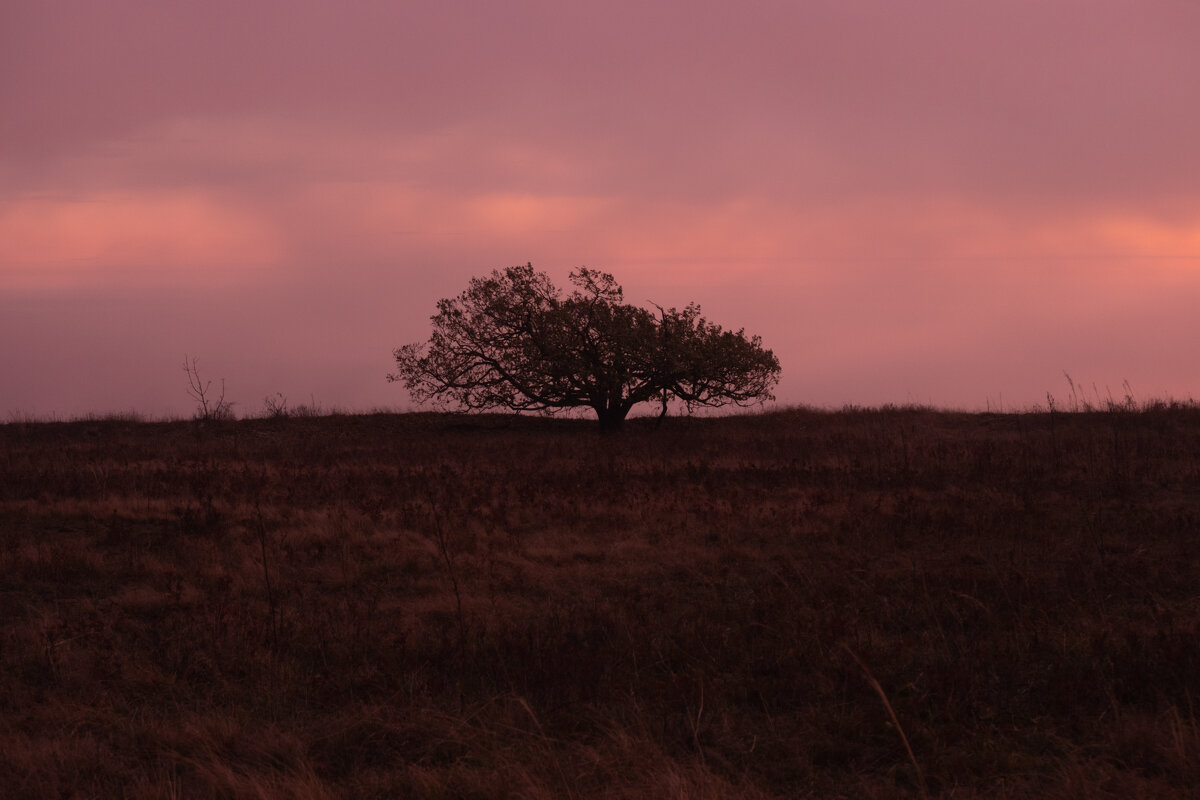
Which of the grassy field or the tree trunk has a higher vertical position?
the tree trunk

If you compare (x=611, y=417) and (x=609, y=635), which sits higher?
(x=611, y=417)

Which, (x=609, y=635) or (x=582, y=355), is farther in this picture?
(x=582, y=355)

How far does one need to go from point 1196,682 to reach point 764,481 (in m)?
9.28

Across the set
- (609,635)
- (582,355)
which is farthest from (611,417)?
(609,635)

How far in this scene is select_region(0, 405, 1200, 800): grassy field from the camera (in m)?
4.95

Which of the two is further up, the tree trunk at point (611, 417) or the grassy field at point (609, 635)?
the tree trunk at point (611, 417)

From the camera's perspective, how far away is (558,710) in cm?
573

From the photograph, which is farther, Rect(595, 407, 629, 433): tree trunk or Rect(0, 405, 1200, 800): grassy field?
Rect(595, 407, 629, 433): tree trunk

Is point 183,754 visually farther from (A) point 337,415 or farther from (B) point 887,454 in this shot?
(A) point 337,415

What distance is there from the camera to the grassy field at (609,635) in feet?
16.2

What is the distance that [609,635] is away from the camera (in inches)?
286

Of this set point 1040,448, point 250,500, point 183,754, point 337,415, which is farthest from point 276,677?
point 337,415

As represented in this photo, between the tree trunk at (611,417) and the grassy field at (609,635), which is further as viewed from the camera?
the tree trunk at (611,417)

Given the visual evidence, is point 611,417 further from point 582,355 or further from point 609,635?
point 609,635
